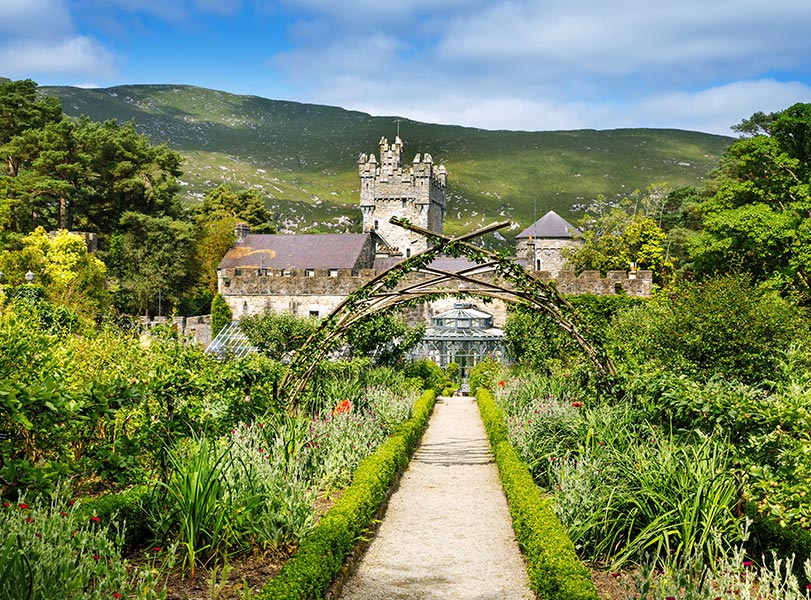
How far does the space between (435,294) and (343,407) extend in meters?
2.33

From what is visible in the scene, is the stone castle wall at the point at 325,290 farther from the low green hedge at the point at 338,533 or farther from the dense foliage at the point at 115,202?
the low green hedge at the point at 338,533

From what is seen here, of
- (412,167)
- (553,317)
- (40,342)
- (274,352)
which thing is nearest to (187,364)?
(40,342)

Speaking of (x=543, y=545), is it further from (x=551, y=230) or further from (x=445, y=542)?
(x=551, y=230)

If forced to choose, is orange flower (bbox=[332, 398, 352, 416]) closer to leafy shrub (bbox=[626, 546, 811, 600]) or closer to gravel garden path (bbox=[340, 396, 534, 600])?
gravel garden path (bbox=[340, 396, 534, 600])

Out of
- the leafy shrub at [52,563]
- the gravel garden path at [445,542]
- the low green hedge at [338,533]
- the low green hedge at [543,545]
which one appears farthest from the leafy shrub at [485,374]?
the leafy shrub at [52,563]

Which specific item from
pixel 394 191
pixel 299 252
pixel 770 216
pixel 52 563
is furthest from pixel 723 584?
pixel 394 191

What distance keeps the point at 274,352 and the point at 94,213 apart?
3001cm

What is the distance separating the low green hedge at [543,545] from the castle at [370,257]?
41.3 feet

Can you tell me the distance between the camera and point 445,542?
743cm

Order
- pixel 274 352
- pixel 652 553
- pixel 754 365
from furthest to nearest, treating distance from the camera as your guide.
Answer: pixel 274 352 → pixel 754 365 → pixel 652 553

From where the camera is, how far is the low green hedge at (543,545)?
4.93 metres

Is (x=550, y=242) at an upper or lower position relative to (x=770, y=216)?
lower

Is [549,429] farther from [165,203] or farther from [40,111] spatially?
[40,111]

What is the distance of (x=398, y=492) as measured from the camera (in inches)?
383
